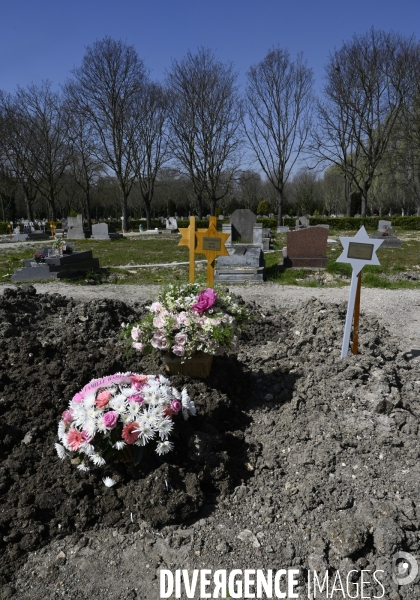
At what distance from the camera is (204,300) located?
400 centimetres

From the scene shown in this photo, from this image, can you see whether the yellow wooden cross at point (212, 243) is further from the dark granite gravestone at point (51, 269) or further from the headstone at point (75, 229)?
the headstone at point (75, 229)

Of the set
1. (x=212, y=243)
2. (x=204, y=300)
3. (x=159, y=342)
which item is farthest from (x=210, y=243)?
(x=159, y=342)

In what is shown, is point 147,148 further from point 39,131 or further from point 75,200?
point 75,200

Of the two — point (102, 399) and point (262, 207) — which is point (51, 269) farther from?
point (262, 207)

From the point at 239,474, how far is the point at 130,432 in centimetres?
84

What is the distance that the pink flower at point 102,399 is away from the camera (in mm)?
2988

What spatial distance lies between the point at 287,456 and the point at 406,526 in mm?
916

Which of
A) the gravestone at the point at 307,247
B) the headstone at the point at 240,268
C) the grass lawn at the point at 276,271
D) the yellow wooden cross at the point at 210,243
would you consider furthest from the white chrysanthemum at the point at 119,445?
the gravestone at the point at 307,247

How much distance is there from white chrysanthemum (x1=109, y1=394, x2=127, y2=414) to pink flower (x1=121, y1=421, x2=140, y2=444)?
111 millimetres

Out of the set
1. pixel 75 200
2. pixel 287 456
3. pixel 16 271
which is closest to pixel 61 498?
pixel 287 456

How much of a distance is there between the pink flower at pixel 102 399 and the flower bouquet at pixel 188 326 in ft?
3.04

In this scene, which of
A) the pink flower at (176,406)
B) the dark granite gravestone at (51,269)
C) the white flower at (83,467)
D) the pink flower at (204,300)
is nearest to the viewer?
the white flower at (83,467)

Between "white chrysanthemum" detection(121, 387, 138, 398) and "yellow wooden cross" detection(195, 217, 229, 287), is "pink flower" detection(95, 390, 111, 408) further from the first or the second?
"yellow wooden cross" detection(195, 217, 229, 287)

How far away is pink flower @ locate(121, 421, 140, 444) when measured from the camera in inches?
114
